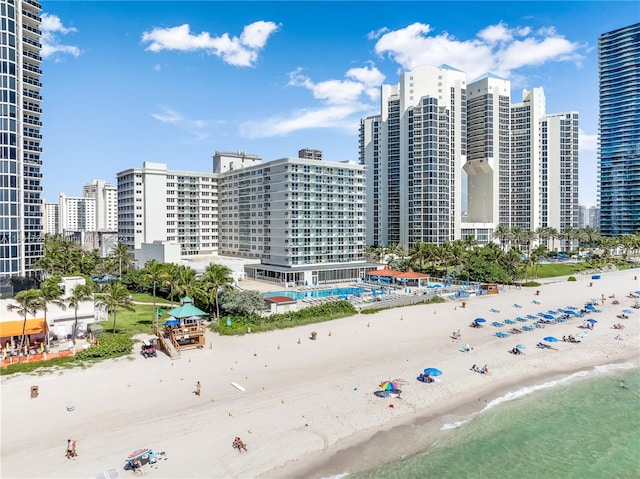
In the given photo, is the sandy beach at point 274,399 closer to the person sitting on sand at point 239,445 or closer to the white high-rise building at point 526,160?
the person sitting on sand at point 239,445

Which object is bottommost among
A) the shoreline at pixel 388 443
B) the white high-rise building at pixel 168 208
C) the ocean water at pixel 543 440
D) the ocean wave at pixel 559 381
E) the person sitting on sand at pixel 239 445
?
the ocean water at pixel 543 440

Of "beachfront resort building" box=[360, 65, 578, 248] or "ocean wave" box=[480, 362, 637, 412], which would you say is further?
"beachfront resort building" box=[360, 65, 578, 248]

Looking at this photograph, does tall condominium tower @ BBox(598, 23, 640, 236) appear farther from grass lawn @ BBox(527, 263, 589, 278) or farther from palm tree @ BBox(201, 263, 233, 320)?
palm tree @ BBox(201, 263, 233, 320)

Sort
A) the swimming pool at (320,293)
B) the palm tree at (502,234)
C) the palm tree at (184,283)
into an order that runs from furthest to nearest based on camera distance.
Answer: the palm tree at (502,234) < the swimming pool at (320,293) < the palm tree at (184,283)

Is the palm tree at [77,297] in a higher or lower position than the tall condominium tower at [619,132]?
lower

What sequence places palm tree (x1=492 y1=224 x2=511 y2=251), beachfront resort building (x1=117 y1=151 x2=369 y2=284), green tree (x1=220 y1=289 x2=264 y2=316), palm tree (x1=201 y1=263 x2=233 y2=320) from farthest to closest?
palm tree (x1=492 y1=224 x2=511 y2=251) < beachfront resort building (x1=117 y1=151 x2=369 y2=284) < green tree (x1=220 y1=289 x2=264 y2=316) < palm tree (x1=201 y1=263 x2=233 y2=320)

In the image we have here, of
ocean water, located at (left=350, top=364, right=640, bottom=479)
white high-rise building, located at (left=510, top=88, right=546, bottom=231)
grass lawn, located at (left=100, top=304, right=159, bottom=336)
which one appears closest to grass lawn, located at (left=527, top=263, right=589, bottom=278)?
white high-rise building, located at (left=510, top=88, right=546, bottom=231)

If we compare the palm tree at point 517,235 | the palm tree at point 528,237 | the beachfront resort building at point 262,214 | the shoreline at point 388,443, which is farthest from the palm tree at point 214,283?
the palm tree at point 528,237
